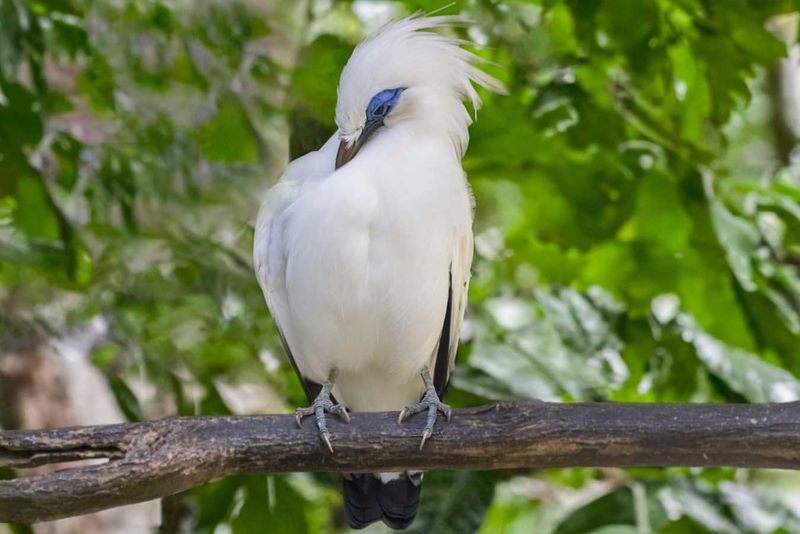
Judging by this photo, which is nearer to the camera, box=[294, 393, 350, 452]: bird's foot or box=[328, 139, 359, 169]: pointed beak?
box=[294, 393, 350, 452]: bird's foot

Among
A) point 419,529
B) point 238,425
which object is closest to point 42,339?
point 419,529

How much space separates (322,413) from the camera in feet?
8.19

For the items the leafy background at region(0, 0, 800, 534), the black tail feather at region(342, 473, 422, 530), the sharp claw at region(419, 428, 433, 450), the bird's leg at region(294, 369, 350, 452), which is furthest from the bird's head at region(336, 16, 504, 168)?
the black tail feather at region(342, 473, 422, 530)

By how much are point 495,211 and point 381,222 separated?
1330 mm

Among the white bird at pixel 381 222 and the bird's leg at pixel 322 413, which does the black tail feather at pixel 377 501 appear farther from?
the bird's leg at pixel 322 413

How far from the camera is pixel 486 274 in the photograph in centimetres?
414

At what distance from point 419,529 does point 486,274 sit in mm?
1215

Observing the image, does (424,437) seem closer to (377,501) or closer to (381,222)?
(381,222)

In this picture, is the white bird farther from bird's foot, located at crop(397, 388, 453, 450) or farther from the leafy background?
the leafy background

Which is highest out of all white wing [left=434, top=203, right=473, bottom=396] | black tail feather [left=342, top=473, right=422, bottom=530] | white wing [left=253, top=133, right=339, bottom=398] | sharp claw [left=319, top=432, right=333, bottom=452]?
white wing [left=253, top=133, right=339, bottom=398]

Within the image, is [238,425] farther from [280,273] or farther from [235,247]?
[235,247]

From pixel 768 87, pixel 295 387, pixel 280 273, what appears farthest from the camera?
pixel 768 87

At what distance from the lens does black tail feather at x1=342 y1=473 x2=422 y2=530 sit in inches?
121

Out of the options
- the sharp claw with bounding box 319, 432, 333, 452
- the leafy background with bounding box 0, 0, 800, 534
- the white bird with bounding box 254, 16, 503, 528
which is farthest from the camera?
the leafy background with bounding box 0, 0, 800, 534
